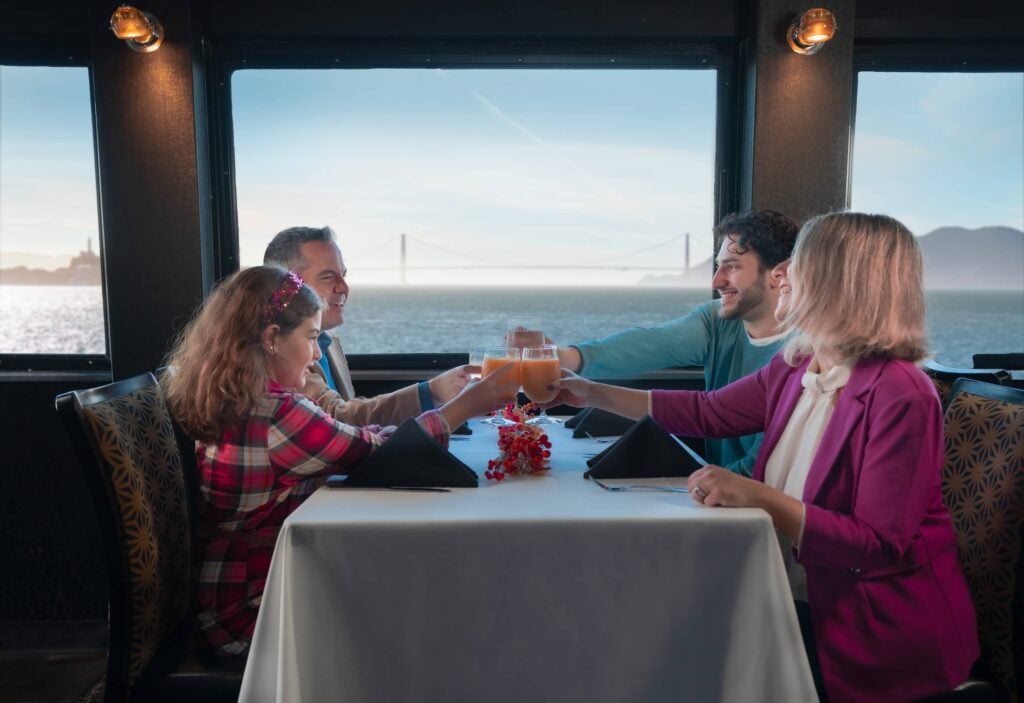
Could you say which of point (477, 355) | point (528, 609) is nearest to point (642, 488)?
point (528, 609)

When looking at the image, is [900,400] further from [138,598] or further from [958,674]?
[138,598]

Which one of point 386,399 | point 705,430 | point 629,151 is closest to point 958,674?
point 705,430

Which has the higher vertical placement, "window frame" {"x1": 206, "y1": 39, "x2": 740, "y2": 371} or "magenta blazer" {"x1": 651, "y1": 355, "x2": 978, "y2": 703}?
"window frame" {"x1": 206, "y1": 39, "x2": 740, "y2": 371}

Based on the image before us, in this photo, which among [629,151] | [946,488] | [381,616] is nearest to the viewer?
[381,616]

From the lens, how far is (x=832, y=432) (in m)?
1.34

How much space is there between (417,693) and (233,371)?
2.33ft

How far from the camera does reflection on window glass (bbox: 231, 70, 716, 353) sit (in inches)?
118

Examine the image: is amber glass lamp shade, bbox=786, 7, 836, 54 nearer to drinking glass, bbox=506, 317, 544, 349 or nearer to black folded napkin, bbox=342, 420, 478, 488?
drinking glass, bbox=506, 317, 544, 349

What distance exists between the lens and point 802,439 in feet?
4.86

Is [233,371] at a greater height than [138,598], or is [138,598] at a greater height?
[233,371]

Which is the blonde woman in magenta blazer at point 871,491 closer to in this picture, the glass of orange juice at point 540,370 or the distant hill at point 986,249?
the glass of orange juice at point 540,370

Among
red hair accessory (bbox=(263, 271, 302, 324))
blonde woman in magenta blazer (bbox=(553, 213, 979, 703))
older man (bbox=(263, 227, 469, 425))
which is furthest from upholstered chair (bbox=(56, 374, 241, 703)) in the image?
blonde woman in magenta blazer (bbox=(553, 213, 979, 703))

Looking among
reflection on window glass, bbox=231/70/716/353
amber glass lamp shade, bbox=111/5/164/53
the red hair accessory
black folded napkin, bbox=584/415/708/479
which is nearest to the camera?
black folded napkin, bbox=584/415/708/479

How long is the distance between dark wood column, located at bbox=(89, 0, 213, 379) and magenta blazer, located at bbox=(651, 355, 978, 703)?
228 cm
